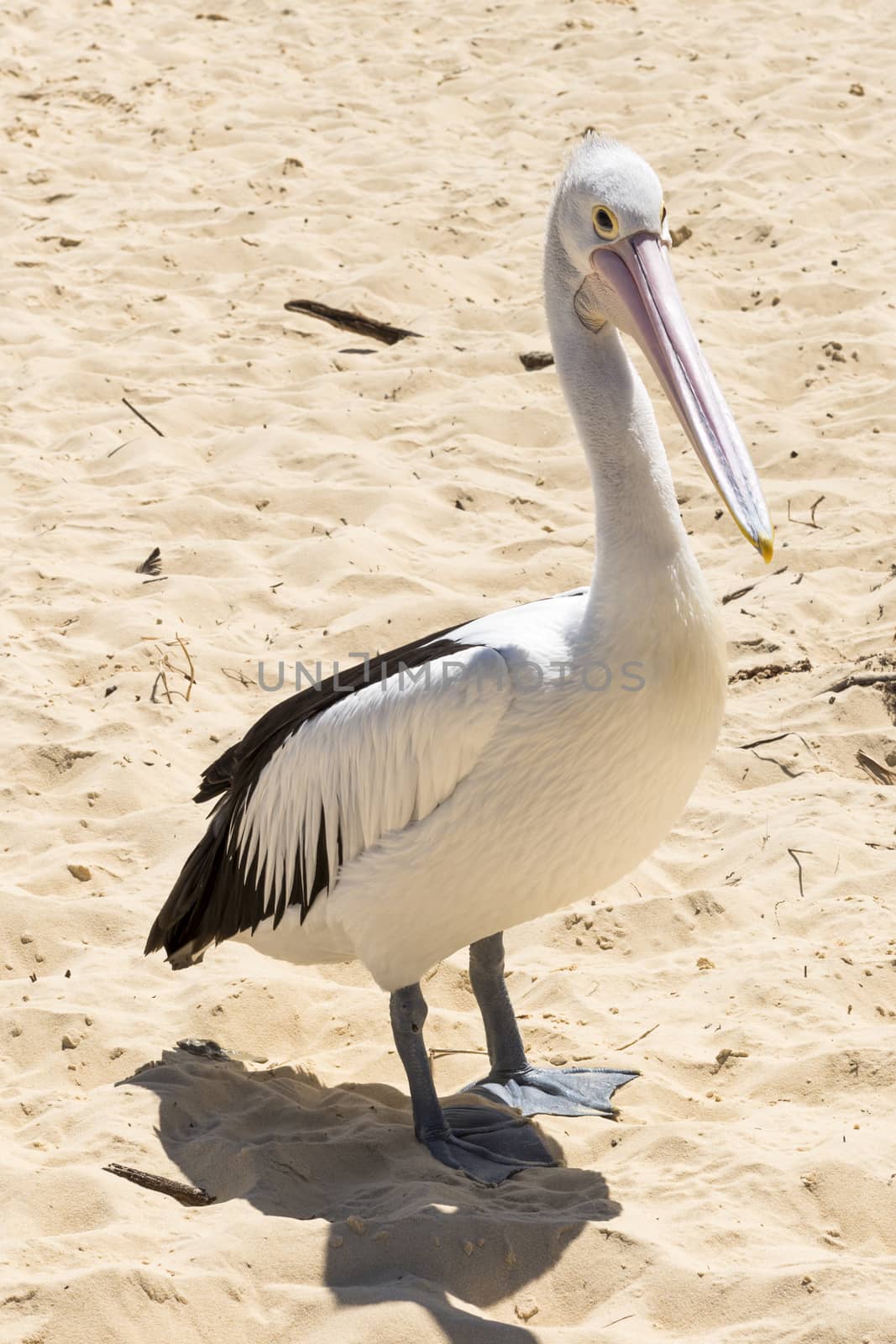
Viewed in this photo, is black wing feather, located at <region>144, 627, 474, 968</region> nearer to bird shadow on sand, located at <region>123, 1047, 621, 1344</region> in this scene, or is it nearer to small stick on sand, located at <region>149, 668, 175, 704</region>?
bird shadow on sand, located at <region>123, 1047, 621, 1344</region>

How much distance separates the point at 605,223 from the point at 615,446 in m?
0.41

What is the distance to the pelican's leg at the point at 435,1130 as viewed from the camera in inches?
118

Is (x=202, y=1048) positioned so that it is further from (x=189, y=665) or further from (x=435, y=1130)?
(x=189, y=665)

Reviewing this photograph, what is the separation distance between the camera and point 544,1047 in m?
3.45

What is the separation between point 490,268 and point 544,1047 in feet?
14.9

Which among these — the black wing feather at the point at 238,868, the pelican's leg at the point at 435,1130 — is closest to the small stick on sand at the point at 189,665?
the black wing feather at the point at 238,868

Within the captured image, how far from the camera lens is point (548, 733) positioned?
2.72 m

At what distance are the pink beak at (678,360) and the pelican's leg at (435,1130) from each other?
1.12 metres

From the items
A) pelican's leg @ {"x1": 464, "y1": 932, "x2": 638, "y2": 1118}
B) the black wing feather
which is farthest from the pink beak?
pelican's leg @ {"x1": 464, "y1": 932, "x2": 638, "y2": 1118}

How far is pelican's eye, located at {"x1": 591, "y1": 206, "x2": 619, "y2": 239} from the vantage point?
113 inches

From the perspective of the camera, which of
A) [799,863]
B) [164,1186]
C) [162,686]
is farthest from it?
[162,686]

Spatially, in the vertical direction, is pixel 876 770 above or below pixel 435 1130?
above

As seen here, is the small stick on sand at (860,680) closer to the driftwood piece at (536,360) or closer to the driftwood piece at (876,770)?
the driftwood piece at (876,770)

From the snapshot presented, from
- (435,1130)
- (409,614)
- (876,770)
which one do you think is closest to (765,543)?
(435,1130)
